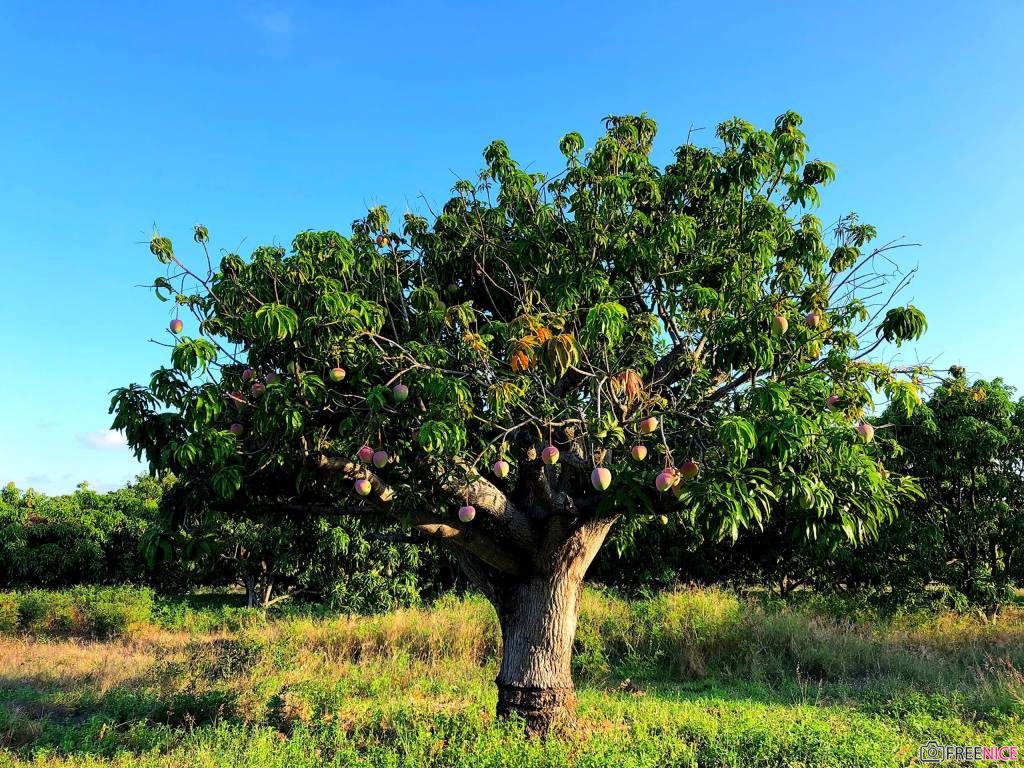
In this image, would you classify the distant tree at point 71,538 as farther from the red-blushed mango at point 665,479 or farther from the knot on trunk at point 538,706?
the red-blushed mango at point 665,479

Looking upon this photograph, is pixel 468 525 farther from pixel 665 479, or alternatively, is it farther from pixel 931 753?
pixel 931 753

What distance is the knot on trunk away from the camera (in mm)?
5590

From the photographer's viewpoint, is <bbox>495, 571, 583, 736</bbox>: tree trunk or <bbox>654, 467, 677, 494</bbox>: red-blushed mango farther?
<bbox>495, 571, 583, 736</bbox>: tree trunk

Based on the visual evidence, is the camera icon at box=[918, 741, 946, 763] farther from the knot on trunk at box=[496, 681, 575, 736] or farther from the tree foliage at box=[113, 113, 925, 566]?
the knot on trunk at box=[496, 681, 575, 736]

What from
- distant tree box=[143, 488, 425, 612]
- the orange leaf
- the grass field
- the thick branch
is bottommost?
the grass field

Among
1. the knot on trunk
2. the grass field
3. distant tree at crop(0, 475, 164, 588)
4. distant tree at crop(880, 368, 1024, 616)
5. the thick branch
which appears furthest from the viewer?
distant tree at crop(0, 475, 164, 588)

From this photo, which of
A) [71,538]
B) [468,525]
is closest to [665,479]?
[468,525]

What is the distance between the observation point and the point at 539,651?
5.79 meters

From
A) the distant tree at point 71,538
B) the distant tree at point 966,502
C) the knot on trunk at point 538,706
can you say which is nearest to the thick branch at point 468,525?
the knot on trunk at point 538,706

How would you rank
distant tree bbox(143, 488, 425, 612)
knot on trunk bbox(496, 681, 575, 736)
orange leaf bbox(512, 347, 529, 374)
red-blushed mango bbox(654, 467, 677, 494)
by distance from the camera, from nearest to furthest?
orange leaf bbox(512, 347, 529, 374) < red-blushed mango bbox(654, 467, 677, 494) < knot on trunk bbox(496, 681, 575, 736) < distant tree bbox(143, 488, 425, 612)

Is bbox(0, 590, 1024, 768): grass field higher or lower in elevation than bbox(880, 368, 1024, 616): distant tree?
lower

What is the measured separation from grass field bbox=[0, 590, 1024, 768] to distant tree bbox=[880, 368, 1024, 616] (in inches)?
35.5

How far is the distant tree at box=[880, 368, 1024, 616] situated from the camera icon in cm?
700

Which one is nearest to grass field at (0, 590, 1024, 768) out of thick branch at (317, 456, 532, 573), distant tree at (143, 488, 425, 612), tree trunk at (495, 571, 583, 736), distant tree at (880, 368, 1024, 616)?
tree trunk at (495, 571, 583, 736)
